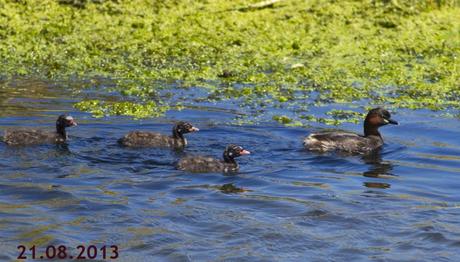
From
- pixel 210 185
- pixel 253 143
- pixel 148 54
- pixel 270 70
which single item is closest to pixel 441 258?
pixel 210 185

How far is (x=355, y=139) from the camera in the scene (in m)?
13.7

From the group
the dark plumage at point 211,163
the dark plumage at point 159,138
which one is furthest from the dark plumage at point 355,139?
the dark plumage at point 159,138

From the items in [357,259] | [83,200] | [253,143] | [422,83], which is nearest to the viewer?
[357,259]

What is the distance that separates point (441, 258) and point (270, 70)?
8.72 m

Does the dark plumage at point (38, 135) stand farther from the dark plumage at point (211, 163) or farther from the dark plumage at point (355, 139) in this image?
the dark plumage at point (355, 139)

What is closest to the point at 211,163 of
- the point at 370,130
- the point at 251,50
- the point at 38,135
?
the point at 38,135

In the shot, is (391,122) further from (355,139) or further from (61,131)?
(61,131)

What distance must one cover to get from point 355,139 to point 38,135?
4306mm

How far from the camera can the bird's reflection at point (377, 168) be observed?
1185cm

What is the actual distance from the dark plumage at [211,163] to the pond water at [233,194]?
0.14m

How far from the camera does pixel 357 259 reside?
8969 millimetres

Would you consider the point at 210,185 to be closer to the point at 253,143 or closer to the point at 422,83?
the point at 253,143

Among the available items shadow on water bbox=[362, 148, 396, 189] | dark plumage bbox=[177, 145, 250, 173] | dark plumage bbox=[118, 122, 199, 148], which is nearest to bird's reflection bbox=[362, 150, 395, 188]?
shadow on water bbox=[362, 148, 396, 189]

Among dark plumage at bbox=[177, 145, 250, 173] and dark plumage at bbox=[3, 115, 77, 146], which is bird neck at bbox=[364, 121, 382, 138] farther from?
dark plumage at bbox=[3, 115, 77, 146]
